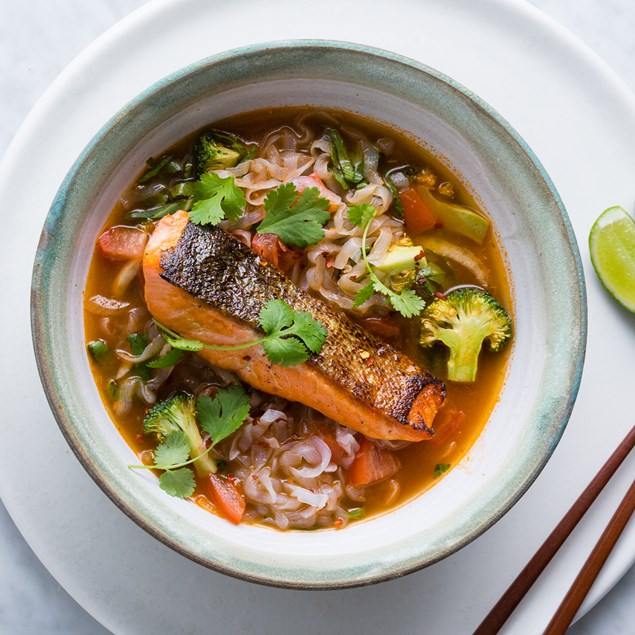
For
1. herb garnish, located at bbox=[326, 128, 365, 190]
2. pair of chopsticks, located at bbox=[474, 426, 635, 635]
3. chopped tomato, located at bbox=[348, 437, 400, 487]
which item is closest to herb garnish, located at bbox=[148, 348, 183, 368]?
chopped tomato, located at bbox=[348, 437, 400, 487]

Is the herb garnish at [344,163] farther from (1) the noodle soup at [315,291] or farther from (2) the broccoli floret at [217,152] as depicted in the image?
(2) the broccoli floret at [217,152]

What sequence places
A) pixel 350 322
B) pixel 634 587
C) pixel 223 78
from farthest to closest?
pixel 634 587
pixel 350 322
pixel 223 78

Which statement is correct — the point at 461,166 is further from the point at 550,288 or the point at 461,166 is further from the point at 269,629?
the point at 269,629

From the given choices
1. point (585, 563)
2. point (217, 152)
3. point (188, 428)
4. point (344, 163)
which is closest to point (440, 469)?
point (585, 563)

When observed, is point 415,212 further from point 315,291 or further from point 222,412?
point 222,412

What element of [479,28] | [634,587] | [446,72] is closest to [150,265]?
[446,72]

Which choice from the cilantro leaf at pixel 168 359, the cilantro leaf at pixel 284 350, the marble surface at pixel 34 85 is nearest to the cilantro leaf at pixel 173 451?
the cilantro leaf at pixel 168 359
